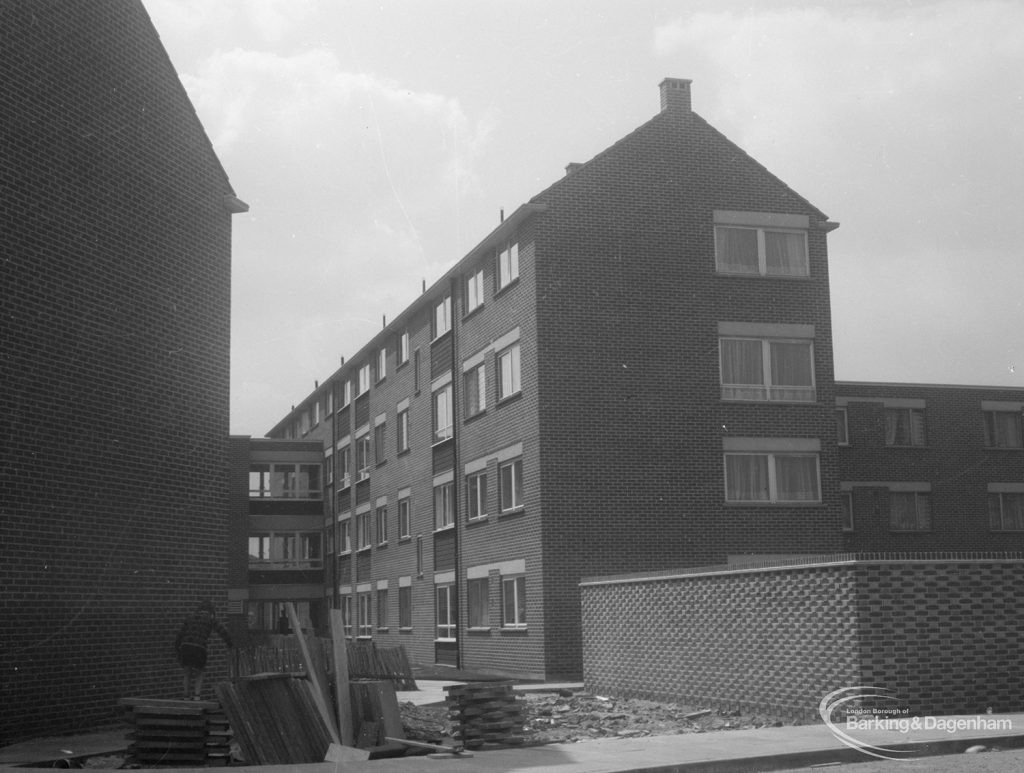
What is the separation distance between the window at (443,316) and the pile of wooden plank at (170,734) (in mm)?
23399

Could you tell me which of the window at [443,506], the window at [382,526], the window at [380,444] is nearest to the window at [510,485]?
the window at [443,506]

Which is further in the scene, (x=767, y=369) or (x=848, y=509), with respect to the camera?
(x=848, y=509)

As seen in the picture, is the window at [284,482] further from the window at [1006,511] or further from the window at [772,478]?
the window at [772,478]

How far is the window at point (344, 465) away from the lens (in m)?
49.3

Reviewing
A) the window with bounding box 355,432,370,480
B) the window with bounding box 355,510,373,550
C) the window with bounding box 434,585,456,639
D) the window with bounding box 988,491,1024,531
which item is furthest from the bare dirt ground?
the window with bounding box 355,432,370,480

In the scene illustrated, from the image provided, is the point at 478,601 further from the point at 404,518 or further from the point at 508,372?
the point at 404,518

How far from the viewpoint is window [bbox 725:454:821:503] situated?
95.5 feet

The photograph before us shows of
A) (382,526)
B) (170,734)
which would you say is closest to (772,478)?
(382,526)

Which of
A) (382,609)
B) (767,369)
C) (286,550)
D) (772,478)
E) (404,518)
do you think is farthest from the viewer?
(286,550)

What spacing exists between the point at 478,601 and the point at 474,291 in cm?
823

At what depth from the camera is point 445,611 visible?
3559 cm

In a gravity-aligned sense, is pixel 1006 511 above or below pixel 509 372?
below

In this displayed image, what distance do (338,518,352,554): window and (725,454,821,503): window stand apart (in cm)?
2253

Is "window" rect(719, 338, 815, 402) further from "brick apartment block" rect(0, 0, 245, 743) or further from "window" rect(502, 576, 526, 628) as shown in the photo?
"brick apartment block" rect(0, 0, 245, 743)
